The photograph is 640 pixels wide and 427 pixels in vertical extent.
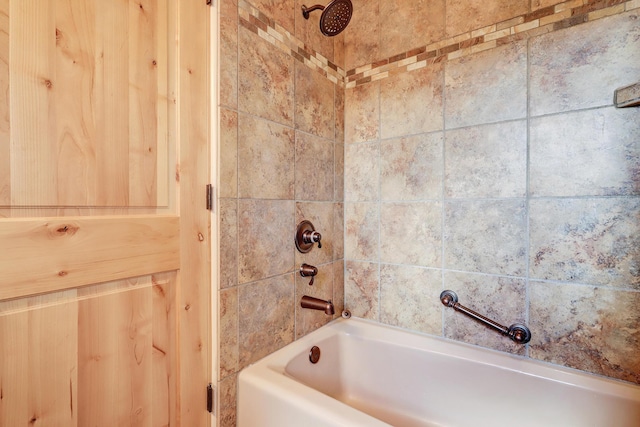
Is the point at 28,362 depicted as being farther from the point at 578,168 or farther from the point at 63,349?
the point at 578,168

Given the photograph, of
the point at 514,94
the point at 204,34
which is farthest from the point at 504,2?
the point at 204,34

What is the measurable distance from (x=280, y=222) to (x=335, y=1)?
2.83ft

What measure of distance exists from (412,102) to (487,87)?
31 cm

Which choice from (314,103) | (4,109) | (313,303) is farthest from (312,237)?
(4,109)

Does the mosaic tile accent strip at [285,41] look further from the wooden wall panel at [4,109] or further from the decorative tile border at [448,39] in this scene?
the wooden wall panel at [4,109]

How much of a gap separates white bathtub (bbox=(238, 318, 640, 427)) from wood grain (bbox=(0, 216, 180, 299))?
0.55m

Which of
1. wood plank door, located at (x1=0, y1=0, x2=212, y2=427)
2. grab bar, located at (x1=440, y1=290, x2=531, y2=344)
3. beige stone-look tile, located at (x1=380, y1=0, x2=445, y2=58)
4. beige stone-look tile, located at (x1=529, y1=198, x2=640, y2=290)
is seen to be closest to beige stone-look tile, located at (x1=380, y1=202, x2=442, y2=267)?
grab bar, located at (x1=440, y1=290, x2=531, y2=344)

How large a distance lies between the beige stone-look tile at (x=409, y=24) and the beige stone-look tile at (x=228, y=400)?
1.58 m

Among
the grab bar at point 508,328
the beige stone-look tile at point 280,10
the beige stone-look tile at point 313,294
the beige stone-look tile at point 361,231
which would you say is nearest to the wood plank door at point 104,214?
the beige stone-look tile at point 280,10

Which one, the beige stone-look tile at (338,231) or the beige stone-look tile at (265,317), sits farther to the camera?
the beige stone-look tile at (338,231)

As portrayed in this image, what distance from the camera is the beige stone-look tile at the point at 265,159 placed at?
3.47 ft

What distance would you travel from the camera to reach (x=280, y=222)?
1.20 metres

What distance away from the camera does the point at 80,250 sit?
70cm

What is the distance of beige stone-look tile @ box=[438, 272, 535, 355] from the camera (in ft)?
3.73
